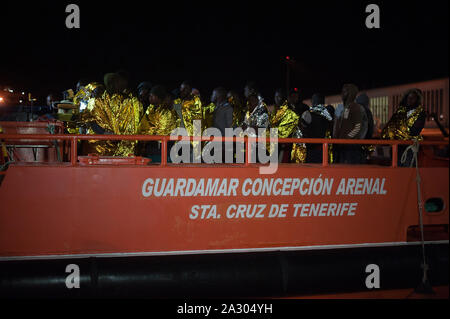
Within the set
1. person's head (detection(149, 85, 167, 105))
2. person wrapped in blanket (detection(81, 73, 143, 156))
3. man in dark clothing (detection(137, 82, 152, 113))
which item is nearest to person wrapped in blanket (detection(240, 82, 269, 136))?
person's head (detection(149, 85, 167, 105))

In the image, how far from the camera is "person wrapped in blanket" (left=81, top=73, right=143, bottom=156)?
4953mm

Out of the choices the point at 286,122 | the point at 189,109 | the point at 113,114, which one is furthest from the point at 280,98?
the point at 113,114

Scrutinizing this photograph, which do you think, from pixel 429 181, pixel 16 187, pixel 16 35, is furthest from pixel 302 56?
pixel 16 187

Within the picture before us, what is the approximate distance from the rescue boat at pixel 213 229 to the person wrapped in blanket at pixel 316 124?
177cm

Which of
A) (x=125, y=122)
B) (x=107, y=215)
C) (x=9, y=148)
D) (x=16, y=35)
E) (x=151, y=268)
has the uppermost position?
(x=16, y=35)

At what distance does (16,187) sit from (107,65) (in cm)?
672

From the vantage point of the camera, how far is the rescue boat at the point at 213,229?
3.20m

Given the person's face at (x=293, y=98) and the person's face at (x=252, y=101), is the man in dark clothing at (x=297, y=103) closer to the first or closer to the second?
the person's face at (x=293, y=98)

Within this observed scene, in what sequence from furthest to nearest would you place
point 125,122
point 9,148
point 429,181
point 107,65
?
1. point 107,65
2. point 125,122
3. point 9,148
4. point 429,181

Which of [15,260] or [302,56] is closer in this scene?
[15,260]

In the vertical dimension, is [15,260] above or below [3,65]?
below

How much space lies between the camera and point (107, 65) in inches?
367

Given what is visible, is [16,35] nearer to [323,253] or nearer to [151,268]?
[151,268]

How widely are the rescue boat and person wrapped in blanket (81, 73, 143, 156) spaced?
1500 millimetres
